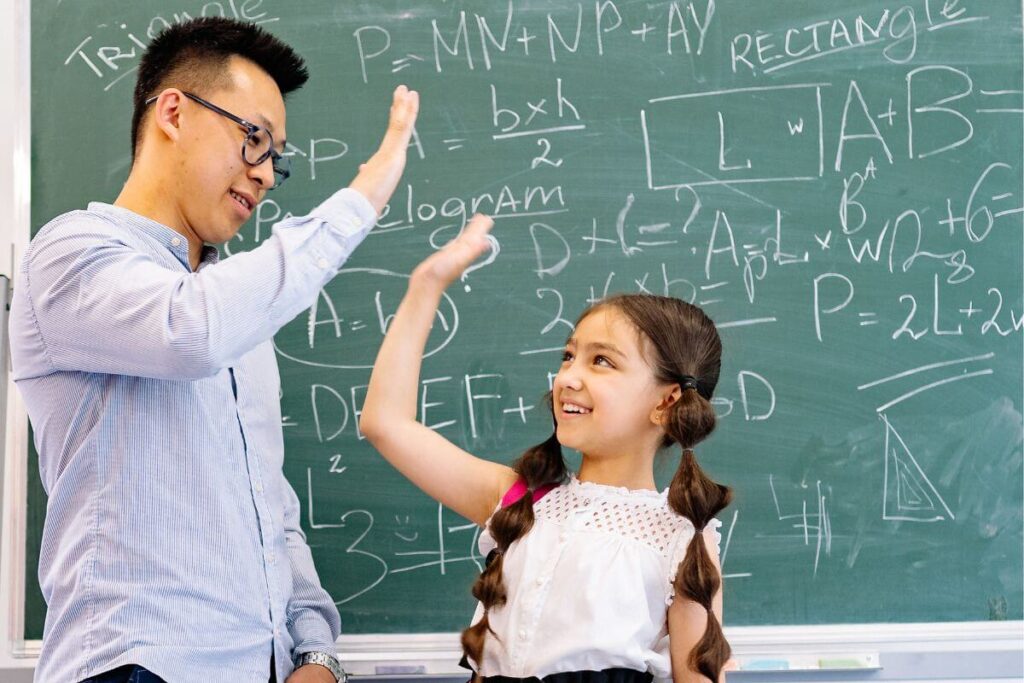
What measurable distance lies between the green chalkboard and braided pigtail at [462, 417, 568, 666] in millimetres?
551

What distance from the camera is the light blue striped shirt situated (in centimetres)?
146

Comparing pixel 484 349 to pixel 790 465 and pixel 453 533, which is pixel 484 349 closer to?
pixel 453 533

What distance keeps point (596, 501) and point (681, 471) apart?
162mm

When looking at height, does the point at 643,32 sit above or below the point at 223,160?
above

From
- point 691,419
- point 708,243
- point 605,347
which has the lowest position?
point 691,419

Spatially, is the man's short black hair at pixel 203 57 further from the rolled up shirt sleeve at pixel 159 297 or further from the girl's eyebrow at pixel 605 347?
the girl's eyebrow at pixel 605 347

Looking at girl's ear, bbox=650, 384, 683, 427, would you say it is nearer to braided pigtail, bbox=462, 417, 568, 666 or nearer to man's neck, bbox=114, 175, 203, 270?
braided pigtail, bbox=462, 417, 568, 666

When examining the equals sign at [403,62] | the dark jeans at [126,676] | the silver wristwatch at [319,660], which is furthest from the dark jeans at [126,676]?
the equals sign at [403,62]

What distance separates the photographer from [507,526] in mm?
1749

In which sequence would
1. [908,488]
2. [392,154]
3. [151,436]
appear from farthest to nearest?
[908,488] < [392,154] < [151,436]

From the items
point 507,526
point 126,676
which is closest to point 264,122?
point 507,526

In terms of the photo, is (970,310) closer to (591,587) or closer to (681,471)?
(681,471)

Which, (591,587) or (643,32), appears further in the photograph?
(643,32)

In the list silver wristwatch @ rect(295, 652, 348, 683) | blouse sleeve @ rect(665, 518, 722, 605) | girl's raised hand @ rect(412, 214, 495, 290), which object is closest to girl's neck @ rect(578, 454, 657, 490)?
blouse sleeve @ rect(665, 518, 722, 605)
